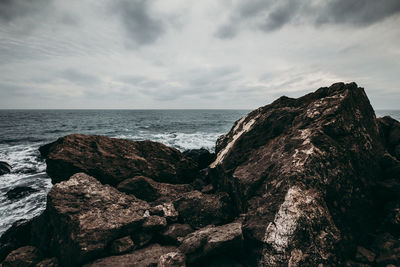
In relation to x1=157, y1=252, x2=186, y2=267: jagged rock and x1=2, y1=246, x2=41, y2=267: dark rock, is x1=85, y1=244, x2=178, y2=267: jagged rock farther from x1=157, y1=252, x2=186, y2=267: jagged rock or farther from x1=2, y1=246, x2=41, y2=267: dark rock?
x1=2, y1=246, x2=41, y2=267: dark rock

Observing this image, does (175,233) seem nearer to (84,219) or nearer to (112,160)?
(84,219)

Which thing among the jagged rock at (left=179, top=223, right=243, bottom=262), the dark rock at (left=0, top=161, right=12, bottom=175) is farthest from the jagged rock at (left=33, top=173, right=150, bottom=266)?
the dark rock at (left=0, top=161, right=12, bottom=175)

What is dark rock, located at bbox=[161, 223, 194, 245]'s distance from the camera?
5219mm

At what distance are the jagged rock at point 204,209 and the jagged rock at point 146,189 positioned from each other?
101 centimetres

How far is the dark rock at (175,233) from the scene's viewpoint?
5.22 m

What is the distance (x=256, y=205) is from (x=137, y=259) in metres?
3.11

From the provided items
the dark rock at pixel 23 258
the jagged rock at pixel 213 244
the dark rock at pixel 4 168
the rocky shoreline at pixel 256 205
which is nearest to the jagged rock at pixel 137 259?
the rocky shoreline at pixel 256 205

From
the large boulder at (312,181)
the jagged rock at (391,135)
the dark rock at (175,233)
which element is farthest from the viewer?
the jagged rock at (391,135)

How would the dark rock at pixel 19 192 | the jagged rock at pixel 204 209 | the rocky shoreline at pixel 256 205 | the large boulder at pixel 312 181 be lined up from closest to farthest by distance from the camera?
the large boulder at pixel 312 181, the rocky shoreline at pixel 256 205, the jagged rock at pixel 204 209, the dark rock at pixel 19 192

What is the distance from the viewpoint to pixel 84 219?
520cm

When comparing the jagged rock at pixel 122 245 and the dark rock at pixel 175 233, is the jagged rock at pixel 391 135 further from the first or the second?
the jagged rock at pixel 122 245

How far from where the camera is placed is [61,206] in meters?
5.42

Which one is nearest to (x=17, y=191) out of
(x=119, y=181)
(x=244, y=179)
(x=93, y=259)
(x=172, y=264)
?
(x=119, y=181)

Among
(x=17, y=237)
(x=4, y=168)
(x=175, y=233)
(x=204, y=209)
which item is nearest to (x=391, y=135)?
(x=204, y=209)
